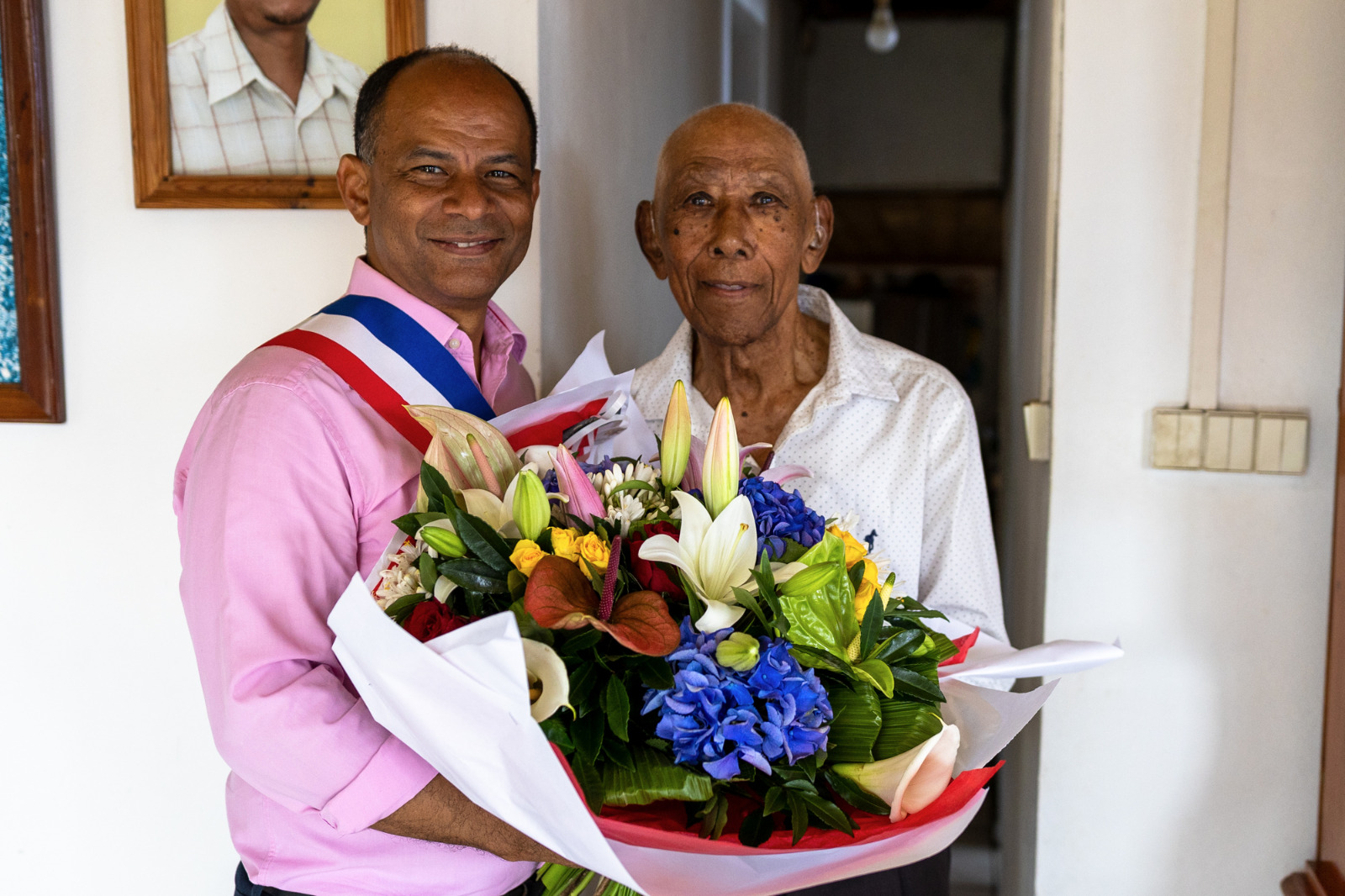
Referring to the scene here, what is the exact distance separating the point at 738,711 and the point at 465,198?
0.75m

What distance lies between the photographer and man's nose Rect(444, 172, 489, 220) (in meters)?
1.23

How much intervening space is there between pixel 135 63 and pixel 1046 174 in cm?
168

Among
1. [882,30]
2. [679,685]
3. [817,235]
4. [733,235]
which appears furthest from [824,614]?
[882,30]

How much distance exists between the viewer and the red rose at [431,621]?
81 cm

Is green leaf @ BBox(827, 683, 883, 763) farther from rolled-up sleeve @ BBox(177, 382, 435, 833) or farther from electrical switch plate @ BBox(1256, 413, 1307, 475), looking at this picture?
electrical switch plate @ BBox(1256, 413, 1307, 475)

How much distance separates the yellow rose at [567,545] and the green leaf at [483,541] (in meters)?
0.04

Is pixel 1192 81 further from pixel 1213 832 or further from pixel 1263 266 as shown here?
pixel 1213 832

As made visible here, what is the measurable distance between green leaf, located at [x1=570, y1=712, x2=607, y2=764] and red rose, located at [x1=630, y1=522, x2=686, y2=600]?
0.38 feet

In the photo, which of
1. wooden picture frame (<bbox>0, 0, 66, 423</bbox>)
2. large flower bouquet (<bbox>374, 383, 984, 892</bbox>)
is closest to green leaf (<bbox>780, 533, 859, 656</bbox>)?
large flower bouquet (<bbox>374, 383, 984, 892</bbox>)

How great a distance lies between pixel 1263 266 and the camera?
165 cm

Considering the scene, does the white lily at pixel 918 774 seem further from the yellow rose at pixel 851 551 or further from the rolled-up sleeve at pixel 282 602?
the rolled-up sleeve at pixel 282 602

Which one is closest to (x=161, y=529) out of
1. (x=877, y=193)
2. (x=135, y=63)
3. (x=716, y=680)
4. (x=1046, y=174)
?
(x=135, y=63)

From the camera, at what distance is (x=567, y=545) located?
84 centimetres

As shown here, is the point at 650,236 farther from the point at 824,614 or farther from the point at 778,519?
the point at 824,614
